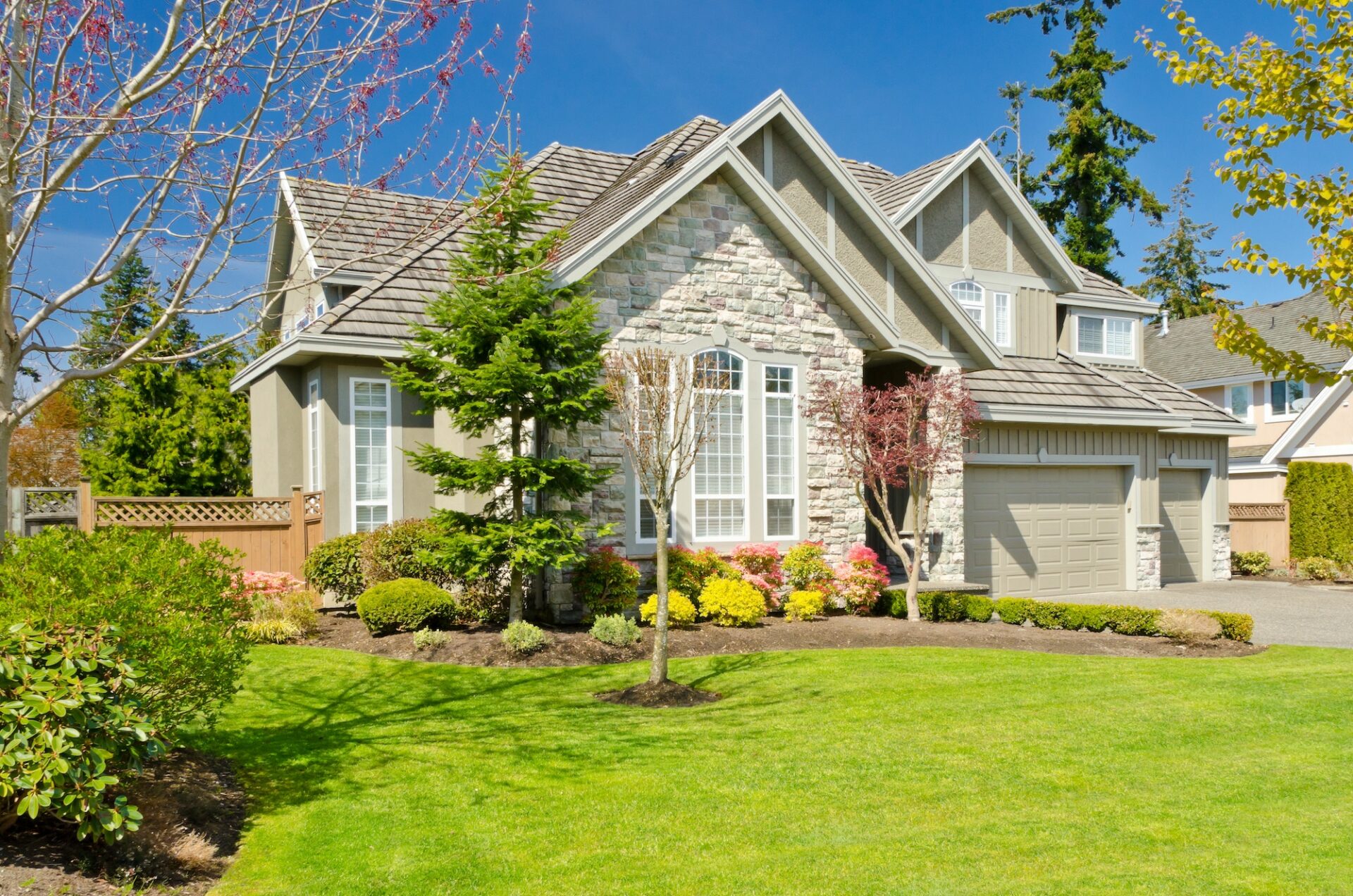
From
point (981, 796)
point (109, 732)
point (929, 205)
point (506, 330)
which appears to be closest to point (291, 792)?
point (109, 732)

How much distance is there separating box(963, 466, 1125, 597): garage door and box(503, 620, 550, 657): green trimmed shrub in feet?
30.2

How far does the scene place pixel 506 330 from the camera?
11531 millimetres

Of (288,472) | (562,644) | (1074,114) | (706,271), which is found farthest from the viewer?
(1074,114)

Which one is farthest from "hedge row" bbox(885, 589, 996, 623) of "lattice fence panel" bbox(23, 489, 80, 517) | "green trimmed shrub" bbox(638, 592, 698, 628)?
"lattice fence panel" bbox(23, 489, 80, 517)

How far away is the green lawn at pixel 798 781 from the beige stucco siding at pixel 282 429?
5986 mm

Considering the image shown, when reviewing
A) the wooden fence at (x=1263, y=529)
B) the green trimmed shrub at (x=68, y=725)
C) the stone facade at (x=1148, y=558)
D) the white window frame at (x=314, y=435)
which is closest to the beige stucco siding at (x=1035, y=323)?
the stone facade at (x=1148, y=558)

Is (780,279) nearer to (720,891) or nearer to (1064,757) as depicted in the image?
(1064,757)

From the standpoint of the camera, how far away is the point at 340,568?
13.4 metres

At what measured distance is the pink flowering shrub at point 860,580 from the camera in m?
14.2

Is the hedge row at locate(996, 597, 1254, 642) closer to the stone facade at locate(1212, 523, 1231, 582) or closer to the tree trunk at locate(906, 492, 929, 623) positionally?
the tree trunk at locate(906, 492, 929, 623)

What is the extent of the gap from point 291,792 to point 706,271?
30.4 feet

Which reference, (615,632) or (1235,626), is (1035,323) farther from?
(615,632)

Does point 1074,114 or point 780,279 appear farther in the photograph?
point 1074,114

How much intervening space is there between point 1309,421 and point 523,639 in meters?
23.9
